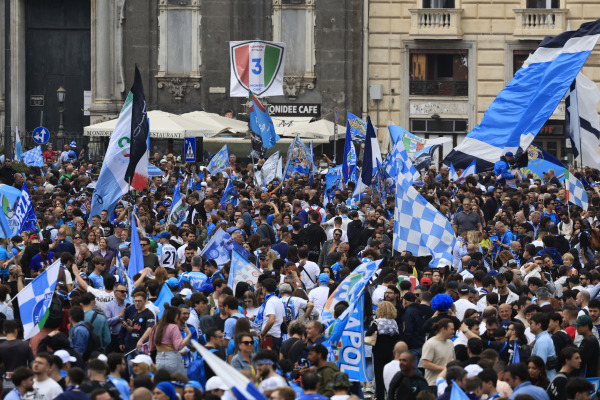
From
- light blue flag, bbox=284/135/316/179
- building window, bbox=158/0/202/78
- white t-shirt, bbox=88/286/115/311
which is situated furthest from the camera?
building window, bbox=158/0/202/78

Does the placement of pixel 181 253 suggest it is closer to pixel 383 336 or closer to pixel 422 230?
pixel 422 230

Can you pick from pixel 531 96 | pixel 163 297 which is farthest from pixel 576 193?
pixel 163 297

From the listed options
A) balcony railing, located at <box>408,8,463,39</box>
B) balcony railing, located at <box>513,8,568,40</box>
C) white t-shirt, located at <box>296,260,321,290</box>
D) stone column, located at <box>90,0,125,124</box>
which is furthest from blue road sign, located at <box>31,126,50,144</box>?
white t-shirt, located at <box>296,260,321,290</box>

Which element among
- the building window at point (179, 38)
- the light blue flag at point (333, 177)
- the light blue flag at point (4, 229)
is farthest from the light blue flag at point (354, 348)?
the building window at point (179, 38)

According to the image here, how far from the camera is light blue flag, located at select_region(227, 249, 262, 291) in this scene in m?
16.7

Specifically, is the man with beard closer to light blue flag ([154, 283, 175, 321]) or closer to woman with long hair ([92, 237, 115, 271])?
light blue flag ([154, 283, 175, 321])

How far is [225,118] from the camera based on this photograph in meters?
41.0

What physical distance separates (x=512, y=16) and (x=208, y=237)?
24.7 m

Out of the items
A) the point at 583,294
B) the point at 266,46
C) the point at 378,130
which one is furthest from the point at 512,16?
the point at 583,294

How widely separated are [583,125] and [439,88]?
16.2 m

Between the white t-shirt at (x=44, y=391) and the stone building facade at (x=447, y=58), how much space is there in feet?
106

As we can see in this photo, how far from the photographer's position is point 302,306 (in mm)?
15273

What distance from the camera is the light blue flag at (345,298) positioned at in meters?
14.0

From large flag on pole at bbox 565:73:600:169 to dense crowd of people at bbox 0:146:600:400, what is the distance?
128 inches
